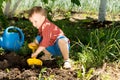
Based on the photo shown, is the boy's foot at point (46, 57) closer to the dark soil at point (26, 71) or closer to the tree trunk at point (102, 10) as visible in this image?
the dark soil at point (26, 71)

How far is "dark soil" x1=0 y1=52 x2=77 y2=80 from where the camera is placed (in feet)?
13.2

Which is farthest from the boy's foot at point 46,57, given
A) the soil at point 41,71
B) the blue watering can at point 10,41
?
the blue watering can at point 10,41

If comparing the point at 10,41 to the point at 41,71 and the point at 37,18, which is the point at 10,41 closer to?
the point at 37,18

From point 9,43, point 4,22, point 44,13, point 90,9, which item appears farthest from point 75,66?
point 90,9

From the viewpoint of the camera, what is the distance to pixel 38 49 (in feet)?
14.5

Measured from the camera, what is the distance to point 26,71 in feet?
13.6

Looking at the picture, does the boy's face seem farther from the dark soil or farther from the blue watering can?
the blue watering can

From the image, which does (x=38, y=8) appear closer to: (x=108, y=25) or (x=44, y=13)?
(x=44, y=13)

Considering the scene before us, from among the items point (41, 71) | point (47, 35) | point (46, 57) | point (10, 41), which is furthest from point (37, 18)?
point (10, 41)

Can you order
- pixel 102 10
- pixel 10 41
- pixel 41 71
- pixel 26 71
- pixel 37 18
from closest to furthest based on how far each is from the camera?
pixel 41 71, pixel 26 71, pixel 37 18, pixel 10 41, pixel 102 10

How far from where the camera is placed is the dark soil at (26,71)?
4031 mm

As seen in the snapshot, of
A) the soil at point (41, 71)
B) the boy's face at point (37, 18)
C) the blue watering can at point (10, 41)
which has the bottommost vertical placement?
the soil at point (41, 71)

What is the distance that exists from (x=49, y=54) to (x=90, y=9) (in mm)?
3187

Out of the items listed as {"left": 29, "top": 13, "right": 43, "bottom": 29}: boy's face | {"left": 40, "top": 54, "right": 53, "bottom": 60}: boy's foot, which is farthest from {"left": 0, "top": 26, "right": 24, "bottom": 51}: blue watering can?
{"left": 29, "top": 13, "right": 43, "bottom": 29}: boy's face
